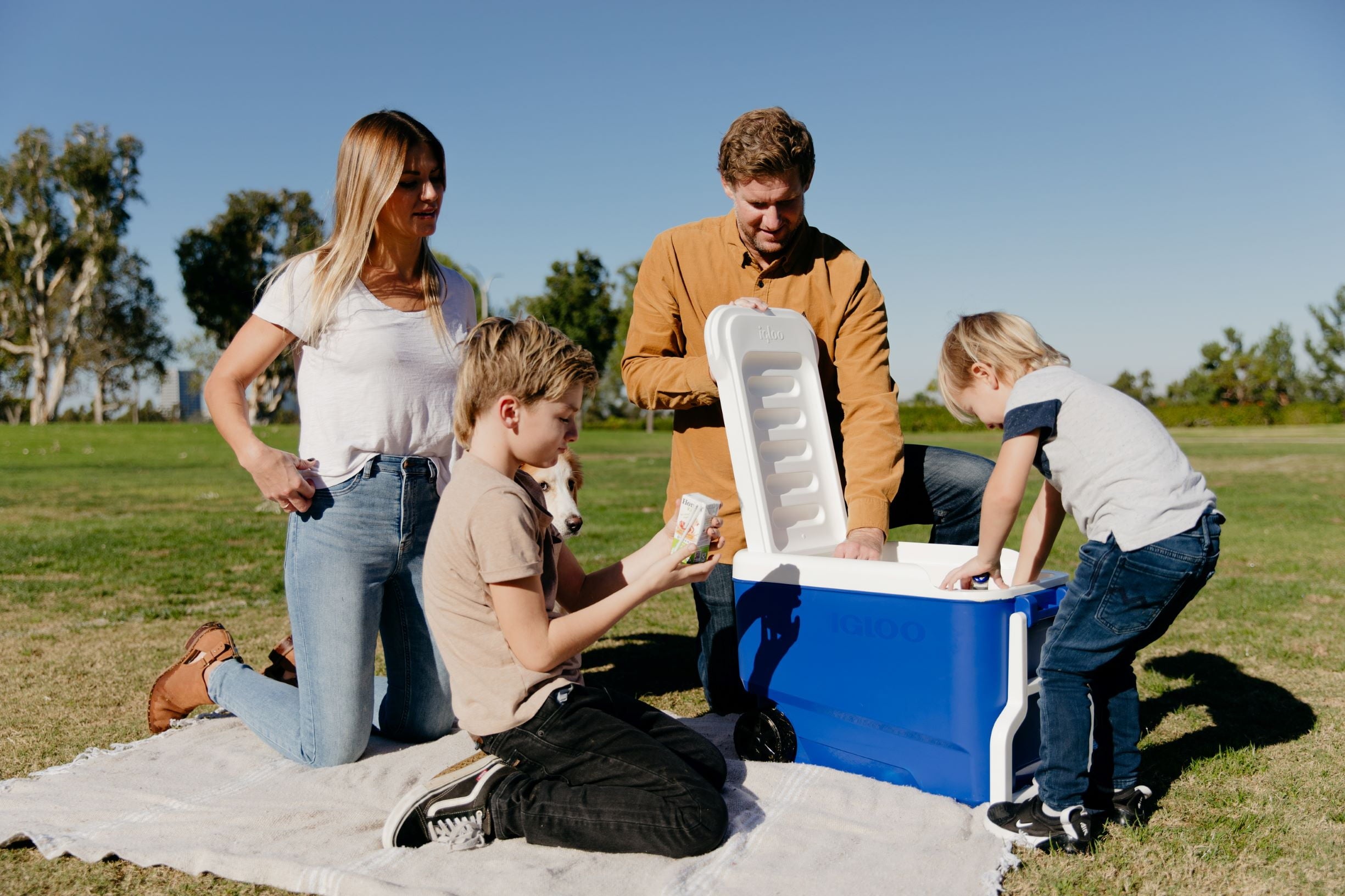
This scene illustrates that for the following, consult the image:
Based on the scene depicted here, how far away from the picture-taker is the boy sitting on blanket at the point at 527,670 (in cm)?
254

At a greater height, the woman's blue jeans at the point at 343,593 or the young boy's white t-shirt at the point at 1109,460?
the young boy's white t-shirt at the point at 1109,460

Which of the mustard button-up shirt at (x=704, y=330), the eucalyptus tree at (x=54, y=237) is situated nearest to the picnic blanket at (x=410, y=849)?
the mustard button-up shirt at (x=704, y=330)

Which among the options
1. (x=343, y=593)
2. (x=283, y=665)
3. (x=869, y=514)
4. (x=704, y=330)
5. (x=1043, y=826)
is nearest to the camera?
(x=1043, y=826)

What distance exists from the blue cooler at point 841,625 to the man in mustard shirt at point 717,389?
0.56 ft

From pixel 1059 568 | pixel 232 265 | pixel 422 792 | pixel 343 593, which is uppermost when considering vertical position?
pixel 232 265

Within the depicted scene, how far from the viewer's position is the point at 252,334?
322 centimetres

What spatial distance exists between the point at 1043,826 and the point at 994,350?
Answer: 4.49 ft

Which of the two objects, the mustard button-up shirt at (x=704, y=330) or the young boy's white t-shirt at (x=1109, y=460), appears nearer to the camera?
the young boy's white t-shirt at (x=1109, y=460)

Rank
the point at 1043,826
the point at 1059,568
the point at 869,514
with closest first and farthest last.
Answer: the point at 1043,826 → the point at 869,514 → the point at 1059,568

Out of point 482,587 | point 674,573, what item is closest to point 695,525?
point 674,573

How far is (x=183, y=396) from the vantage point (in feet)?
302

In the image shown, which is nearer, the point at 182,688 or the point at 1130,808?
the point at 1130,808

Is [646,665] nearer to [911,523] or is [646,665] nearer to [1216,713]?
[911,523]

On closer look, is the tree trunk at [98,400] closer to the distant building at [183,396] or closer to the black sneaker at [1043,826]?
the distant building at [183,396]
